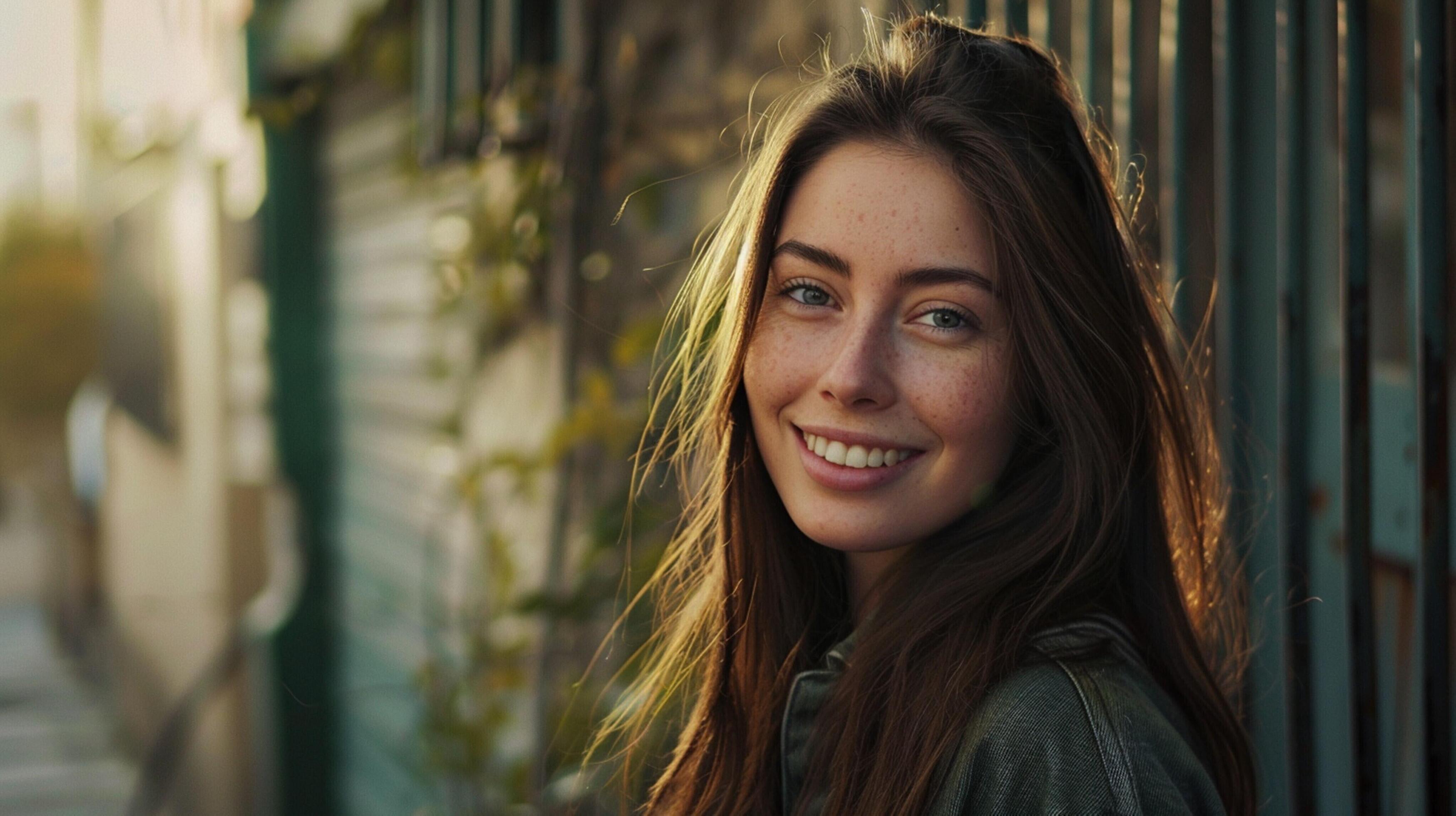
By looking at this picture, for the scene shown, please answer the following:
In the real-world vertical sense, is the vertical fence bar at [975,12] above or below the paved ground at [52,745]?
above

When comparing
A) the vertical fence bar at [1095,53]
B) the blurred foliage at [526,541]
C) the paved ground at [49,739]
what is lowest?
the paved ground at [49,739]

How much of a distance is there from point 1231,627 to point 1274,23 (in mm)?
835

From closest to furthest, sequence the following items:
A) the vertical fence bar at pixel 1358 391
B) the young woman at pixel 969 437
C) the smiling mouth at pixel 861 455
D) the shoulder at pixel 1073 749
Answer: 1. the shoulder at pixel 1073 749
2. the young woman at pixel 969 437
3. the smiling mouth at pixel 861 455
4. the vertical fence bar at pixel 1358 391

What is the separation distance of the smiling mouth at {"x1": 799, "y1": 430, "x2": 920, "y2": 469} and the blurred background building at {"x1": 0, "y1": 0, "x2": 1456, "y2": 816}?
0.52 m

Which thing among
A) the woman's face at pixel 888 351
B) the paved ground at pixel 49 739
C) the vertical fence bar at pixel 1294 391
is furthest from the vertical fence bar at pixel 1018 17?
the paved ground at pixel 49 739

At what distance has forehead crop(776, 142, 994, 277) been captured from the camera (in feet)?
3.95

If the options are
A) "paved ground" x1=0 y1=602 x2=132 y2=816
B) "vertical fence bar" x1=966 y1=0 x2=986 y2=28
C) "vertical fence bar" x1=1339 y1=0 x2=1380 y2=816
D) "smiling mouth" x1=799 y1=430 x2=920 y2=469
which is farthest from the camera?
"paved ground" x1=0 y1=602 x2=132 y2=816

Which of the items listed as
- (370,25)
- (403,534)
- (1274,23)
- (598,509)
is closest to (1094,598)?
(1274,23)

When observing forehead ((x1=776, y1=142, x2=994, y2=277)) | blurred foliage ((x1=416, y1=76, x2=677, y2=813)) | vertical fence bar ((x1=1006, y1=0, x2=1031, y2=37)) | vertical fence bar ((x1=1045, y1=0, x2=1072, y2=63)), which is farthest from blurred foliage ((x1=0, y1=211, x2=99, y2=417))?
forehead ((x1=776, y1=142, x2=994, y2=277))

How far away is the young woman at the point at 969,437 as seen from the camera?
3.67 feet

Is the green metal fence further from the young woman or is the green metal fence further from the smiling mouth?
the smiling mouth

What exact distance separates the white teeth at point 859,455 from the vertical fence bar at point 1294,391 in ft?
1.81

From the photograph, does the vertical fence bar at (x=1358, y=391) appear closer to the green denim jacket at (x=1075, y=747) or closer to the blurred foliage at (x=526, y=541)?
the green denim jacket at (x=1075, y=747)

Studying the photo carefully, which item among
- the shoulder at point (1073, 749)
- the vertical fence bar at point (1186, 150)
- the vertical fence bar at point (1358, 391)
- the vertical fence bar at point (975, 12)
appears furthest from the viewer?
the vertical fence bar at point (975, 12)
